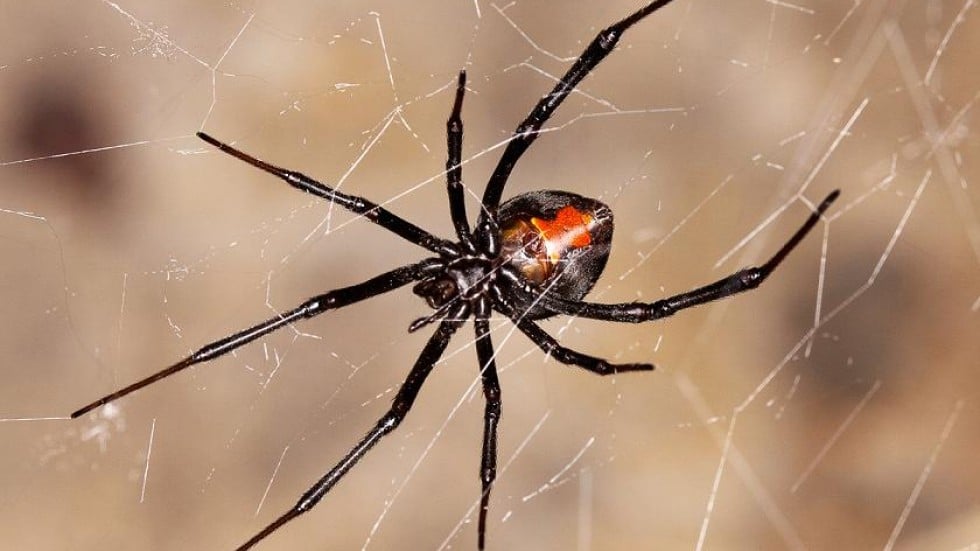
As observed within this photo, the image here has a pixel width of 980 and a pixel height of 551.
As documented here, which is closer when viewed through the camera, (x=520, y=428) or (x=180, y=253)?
(x=180, y=253)

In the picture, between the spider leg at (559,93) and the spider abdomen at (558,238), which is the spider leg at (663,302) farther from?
the spider leg at (559,93)

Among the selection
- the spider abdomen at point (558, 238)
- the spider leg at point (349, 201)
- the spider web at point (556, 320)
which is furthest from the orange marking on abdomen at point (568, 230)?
the spider web at point (556, 320)

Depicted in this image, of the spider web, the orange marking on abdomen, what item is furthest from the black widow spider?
the spider web

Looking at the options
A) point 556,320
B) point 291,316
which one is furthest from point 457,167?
point 556,320

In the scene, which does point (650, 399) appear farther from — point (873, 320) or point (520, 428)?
point (873, 320)

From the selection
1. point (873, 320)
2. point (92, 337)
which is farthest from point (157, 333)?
point (873, 320)

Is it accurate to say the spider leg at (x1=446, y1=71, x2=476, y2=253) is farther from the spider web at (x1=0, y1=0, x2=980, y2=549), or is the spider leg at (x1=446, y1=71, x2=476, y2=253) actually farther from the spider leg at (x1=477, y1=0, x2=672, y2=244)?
the spider web at (x1=0, y1=0, x2=980, y2=549)

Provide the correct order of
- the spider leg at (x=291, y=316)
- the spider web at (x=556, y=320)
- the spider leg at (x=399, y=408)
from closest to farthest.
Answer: the spider leg at (x=291, y=316) < the spider leg at (x=399, y=408) < the spider web at (x=556, y=320)
